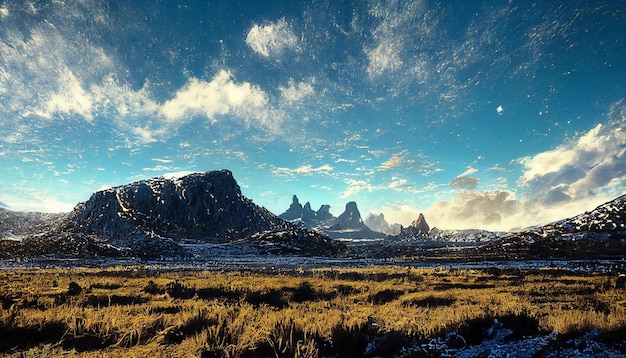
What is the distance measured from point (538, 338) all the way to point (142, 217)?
21134 centimetres

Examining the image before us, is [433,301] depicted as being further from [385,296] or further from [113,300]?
[113,300]

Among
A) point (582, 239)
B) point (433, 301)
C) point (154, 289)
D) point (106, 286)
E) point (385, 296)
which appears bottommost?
point (106, 286)

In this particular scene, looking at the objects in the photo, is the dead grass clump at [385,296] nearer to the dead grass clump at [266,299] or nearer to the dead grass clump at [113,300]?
the dead grass clump at [266,299]

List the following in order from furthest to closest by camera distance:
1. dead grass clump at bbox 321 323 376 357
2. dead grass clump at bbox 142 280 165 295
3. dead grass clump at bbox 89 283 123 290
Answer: dead grass clump at bbox 89 283 123 290 < dead grass clump at bbox 142 280 165 295 < dead grass clump at bbox 321 323 376 357

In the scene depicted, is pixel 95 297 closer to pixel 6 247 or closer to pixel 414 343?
pixel 414 343

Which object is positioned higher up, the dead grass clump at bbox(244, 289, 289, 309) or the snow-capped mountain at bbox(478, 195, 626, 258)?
the snow-capped mountain at bbox(478, 195, 626, 258)

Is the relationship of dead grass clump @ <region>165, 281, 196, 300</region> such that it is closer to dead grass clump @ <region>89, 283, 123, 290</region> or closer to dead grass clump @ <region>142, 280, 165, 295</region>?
dead grass clump @ <region>142, 280, 165, 295</region>

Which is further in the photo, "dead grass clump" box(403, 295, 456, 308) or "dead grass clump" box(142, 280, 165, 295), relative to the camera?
"dead grass clump" box(142, 280, 165, 295)

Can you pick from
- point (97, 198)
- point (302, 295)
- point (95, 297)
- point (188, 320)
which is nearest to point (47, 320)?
point (188, 320)

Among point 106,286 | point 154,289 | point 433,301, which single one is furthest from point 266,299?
point 106,286

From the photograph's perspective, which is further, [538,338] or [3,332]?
[3,332]

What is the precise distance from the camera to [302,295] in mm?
19062

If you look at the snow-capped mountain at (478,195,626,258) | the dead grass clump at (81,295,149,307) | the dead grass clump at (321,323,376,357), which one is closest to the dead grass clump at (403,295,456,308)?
the dead grass clump at (321,323,376,357)

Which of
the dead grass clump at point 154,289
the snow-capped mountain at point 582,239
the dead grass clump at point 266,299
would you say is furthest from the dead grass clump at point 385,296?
the snow-capped mountain at point 582,239
